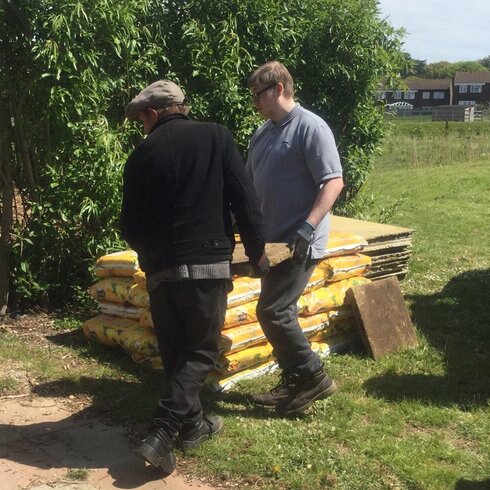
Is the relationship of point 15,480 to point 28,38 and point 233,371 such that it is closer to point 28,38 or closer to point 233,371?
point 233,371

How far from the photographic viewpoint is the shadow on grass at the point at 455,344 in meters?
5.21

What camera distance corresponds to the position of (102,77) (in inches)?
260

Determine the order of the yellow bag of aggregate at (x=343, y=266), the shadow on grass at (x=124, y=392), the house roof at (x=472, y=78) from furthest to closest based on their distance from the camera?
the house roof at (x=472, y=78) → the yellow bag of aggregate at (x=343, y=266) → the shadow on grass at (x=124, y=392)

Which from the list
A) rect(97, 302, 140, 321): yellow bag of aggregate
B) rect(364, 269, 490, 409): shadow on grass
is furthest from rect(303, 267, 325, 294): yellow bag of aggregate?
rect(97, 302, 140, 321): yellow bag of aggregate

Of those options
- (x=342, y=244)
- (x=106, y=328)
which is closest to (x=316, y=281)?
(x=342, y=244)

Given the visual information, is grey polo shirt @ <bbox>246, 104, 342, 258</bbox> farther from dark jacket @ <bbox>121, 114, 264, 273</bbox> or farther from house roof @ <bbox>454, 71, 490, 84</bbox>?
house roof @ <bbox>454, 71, 490, 84</bbox>

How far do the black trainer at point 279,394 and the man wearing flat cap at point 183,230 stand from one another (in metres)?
0.73

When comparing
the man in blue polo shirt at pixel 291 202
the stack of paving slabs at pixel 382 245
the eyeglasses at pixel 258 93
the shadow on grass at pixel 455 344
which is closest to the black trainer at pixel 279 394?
the man in blue polo shirt at pixel 291 202

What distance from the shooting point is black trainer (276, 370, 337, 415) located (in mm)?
4770

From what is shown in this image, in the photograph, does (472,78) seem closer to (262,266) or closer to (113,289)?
(113,289)

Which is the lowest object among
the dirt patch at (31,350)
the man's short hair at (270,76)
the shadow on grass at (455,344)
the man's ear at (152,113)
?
the shadow on grass at (455,344)

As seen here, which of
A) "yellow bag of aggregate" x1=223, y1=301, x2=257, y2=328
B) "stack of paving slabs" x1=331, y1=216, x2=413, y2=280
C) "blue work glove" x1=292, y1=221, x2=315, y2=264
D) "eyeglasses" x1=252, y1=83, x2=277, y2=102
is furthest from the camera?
"stack of paving slabs" x1=331, y1=216, x2=413, y2=280

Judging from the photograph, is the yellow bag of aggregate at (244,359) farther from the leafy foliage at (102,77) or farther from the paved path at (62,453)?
the leafy foliage at (102,77)

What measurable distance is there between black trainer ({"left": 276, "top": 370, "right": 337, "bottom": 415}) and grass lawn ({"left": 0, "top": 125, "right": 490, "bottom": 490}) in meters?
0.08
